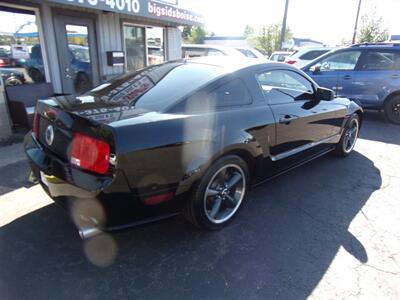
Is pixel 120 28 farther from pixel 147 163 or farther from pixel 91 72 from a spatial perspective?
pixel 147 163

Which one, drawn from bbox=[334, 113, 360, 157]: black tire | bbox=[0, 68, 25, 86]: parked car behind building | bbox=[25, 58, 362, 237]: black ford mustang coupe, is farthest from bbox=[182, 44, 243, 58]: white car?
bbox=[25, 58, 362, 237]: black ford mustang coupe

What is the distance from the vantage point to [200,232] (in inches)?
114

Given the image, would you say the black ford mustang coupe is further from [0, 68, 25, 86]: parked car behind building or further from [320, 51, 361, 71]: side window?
[320, 51, 361, 71]: side window

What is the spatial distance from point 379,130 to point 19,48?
734 centimetres

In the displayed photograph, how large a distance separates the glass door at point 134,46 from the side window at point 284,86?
17.6 feet

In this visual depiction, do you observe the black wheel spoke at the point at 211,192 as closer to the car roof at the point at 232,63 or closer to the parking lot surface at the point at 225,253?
the parking lot surface at the point at 225,253

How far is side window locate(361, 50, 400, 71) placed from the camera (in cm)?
711

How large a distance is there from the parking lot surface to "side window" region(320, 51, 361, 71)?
189 inches

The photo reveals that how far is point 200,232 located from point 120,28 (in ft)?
20.8

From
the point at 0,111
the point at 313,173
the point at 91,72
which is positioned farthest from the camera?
the point at 91,72

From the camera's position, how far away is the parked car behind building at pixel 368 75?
7.15 m

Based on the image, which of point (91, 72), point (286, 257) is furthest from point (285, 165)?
point (91, 72)

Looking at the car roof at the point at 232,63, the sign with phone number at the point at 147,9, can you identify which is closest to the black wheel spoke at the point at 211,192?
the car roof at the point at 232,63

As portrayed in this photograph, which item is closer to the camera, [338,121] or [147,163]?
[147,163]
